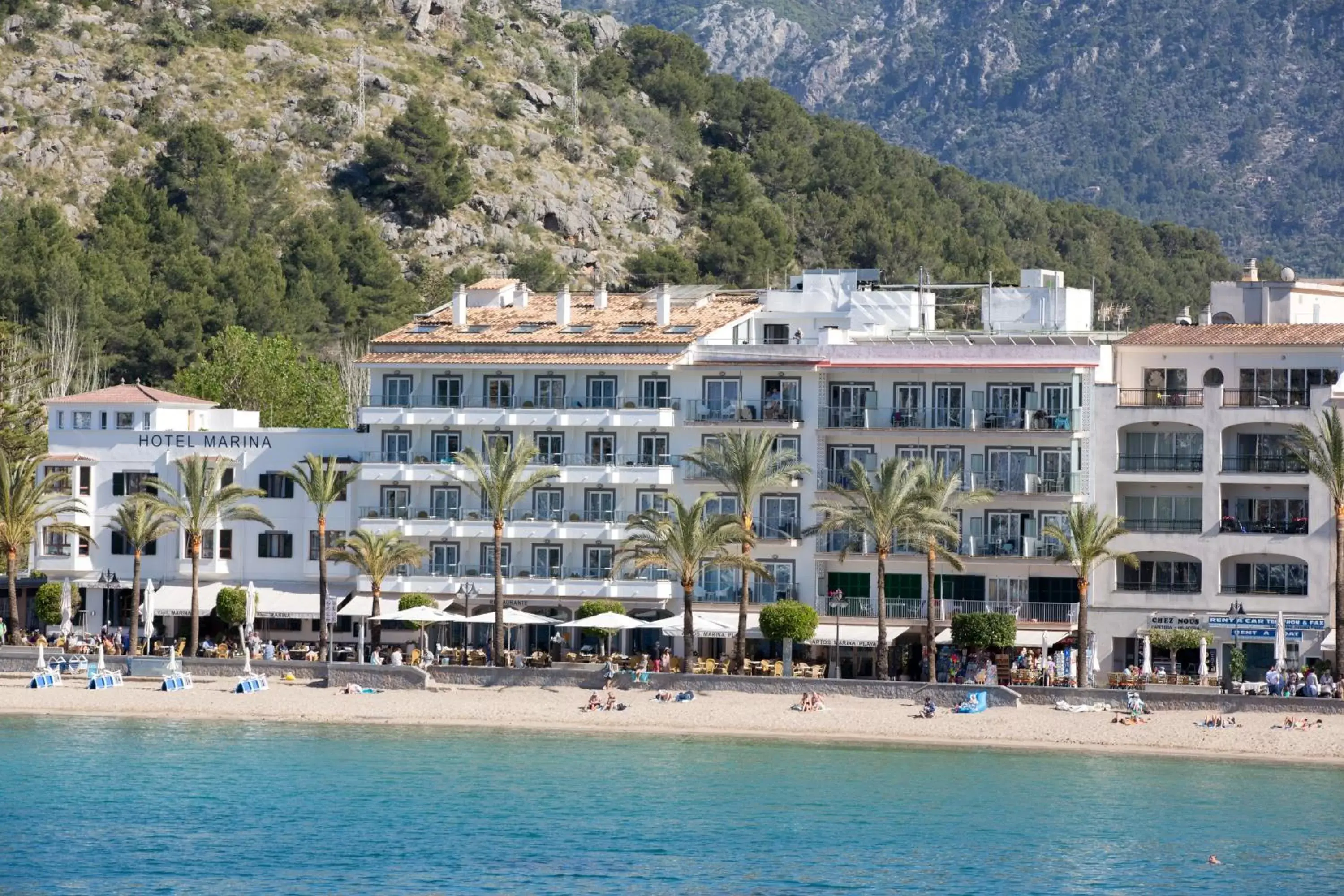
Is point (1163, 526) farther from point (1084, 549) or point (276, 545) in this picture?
point (276, 545)

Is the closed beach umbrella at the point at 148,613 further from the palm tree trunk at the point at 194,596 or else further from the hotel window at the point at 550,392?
the hotel window at the point at 550,392

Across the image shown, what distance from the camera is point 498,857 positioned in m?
57.5

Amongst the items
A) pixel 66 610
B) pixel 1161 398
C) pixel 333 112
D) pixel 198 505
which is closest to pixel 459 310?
pixel 198 505

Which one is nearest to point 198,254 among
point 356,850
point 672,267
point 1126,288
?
point 672,267

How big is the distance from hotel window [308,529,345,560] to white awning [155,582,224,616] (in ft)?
11.6

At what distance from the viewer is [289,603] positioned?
8888 cm

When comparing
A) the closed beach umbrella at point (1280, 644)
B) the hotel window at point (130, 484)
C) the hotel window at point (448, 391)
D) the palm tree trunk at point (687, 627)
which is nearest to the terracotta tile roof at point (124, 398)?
the hotel window at point (130, 484)

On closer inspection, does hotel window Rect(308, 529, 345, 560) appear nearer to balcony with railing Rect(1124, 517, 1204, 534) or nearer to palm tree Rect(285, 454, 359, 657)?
palm tree Rect(285, 454, 359, 657)

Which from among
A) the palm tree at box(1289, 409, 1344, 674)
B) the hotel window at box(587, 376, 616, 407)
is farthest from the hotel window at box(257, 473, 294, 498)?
the palm tree at box(1289, 409, 1344, 674)

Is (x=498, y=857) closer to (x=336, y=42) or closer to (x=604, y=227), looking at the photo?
(x=604, y=227)

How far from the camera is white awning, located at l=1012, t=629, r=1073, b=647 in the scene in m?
80.9

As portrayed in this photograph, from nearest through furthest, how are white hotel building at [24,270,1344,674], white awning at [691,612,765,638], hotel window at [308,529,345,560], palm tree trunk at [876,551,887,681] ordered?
palm tree trunk at [876,551,887,681]
white hotel building at [24,270,1344,674]
white awning at [691,612,765,638]
hotel window at [308,529,345,560]

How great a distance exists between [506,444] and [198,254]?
160 feet

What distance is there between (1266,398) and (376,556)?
30996 mm
